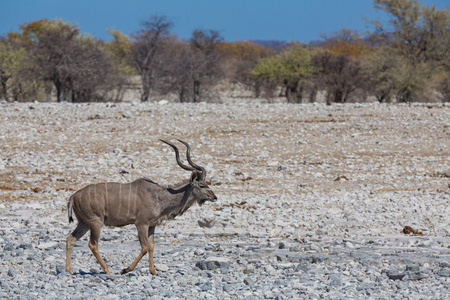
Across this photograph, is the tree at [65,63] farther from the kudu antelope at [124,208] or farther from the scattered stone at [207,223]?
the kudu antelope at [124,208]

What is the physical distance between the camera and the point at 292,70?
3753 cm

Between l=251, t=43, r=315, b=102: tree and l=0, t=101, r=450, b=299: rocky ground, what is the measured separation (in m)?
14.9

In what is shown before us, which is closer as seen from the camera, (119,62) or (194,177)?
(194,177)

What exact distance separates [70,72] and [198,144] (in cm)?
1454

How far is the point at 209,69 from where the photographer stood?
114ft

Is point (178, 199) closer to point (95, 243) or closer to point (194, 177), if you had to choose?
point (194, 177)

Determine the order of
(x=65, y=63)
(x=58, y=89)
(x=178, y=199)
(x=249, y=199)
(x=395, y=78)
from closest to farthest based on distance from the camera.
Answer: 1. (x=178, y=199)
2. (x=249, y=199)
3. (x=65, y=63)
4. (x=58, y=89)
5. (x=395, y=78)

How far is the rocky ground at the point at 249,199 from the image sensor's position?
248 inches

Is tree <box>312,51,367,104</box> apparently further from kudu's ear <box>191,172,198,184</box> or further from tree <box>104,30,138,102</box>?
kudu's ear <box>191,172,198,184</box>

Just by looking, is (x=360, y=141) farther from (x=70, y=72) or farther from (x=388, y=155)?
(x=70, y=72)

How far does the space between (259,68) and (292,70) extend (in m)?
3.10

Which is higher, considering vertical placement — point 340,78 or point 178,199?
point 340,78

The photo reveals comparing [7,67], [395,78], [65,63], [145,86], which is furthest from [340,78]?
[7,67]

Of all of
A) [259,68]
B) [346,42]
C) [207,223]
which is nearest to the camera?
[207,223]
